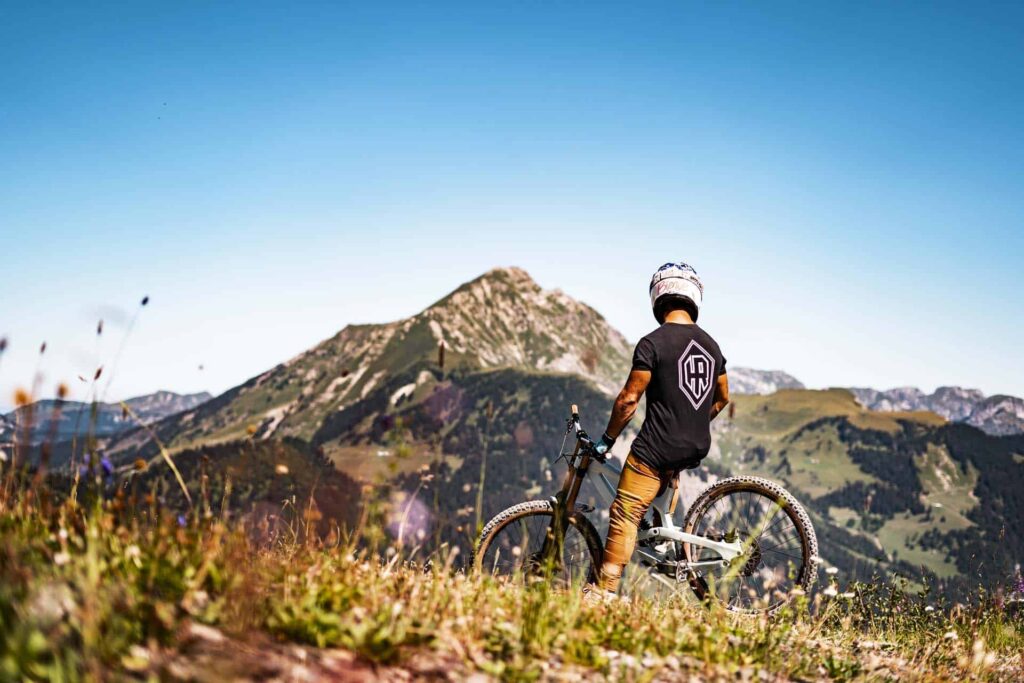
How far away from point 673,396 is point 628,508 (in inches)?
52.1

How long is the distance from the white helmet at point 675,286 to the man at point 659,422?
0.31 feet

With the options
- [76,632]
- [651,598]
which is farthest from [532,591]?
[76,632]

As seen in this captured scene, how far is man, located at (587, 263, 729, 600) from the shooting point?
22.9 feet

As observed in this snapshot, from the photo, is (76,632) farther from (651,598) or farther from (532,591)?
(651,598)

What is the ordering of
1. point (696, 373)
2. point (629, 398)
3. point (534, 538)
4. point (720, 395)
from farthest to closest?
point (720, 395), point (534, 538), point (696, 373), point (629, 398)

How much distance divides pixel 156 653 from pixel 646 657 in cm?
327

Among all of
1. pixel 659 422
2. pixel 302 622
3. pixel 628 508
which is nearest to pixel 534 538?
pixel 628 508

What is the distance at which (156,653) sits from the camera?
119 inches

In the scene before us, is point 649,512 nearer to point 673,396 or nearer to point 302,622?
point 673,396

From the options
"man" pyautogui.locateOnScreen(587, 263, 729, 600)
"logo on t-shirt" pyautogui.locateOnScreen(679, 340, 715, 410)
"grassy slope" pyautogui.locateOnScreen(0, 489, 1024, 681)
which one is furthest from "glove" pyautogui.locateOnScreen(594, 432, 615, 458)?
"grassy slope" pyautogui.locateOnScreen(0, 489, 1024, 681)

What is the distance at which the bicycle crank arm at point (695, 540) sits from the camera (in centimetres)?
719

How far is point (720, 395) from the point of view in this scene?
324 inches

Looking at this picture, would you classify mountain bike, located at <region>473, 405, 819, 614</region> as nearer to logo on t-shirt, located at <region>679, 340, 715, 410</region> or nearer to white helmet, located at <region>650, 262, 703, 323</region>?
logo on t-shirt, located at <region>679, 340, 715, 410</region>

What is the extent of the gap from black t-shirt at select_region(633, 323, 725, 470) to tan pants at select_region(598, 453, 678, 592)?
14cm
